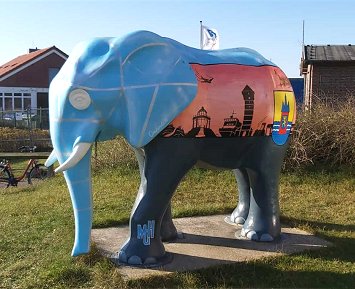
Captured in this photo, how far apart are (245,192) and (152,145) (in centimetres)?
194

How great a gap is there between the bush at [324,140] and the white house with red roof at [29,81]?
27.8m

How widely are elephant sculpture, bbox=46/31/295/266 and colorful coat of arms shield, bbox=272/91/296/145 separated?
11mm

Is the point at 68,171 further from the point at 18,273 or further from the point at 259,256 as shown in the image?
the point at 259,256

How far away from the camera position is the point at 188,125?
14.0 feet

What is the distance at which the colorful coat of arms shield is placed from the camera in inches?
193

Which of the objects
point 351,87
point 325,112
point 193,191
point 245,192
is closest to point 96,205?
point 193,191

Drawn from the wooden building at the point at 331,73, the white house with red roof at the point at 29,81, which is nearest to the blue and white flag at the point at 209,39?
the wooden building at the point at 331,73

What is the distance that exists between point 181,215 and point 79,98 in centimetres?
299

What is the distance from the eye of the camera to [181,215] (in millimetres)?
6469

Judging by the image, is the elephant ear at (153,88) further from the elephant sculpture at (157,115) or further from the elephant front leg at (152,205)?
the elephant front leg at (152,205)

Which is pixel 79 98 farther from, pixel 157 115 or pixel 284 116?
pixel 284 116

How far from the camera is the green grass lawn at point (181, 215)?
4.23m

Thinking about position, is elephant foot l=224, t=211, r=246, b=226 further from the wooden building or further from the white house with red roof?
the white house with red roof

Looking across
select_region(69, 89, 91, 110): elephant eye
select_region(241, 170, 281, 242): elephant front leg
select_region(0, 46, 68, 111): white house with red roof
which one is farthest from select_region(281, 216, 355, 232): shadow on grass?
select_region(0, 46, 68, 111): white house with red roof
